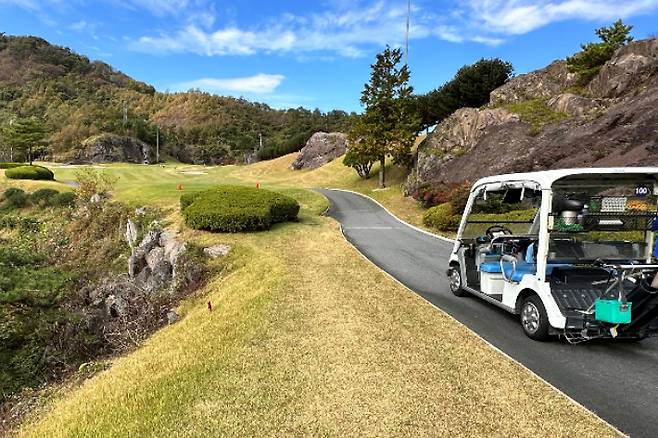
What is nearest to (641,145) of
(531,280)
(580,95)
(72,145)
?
(580,95)

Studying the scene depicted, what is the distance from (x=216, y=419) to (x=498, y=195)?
6590 millimetres

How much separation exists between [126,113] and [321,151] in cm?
6013

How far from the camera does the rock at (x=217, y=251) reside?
1344cm

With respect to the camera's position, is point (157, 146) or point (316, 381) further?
point (157, 146)

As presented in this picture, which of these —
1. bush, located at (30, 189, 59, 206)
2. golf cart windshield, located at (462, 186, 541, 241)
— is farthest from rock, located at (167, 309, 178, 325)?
bush, located at (30, 189, 59, 206)

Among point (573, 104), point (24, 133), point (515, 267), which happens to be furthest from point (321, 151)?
point (515, 267)

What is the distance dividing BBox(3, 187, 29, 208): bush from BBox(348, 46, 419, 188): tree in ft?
77.3

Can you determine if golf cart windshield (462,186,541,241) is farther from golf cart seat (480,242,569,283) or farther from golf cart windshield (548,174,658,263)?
golf cart seat (480,242,569,283)

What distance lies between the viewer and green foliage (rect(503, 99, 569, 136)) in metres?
23.9

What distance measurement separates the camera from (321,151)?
52625 millimetres

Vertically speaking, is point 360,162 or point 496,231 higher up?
point 360,162

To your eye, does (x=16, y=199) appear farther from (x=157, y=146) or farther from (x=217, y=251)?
(x=157, y=146)

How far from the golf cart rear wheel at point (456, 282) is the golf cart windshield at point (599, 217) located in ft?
8.49

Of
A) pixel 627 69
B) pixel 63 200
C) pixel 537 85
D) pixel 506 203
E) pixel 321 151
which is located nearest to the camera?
pixel 506 203
